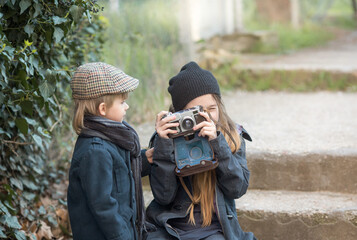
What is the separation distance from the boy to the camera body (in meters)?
0.22

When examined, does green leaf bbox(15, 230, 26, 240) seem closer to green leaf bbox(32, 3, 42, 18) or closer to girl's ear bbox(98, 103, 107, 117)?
Result: girl's ear bbox(98, 103, 107, 117)

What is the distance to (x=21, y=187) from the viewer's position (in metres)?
3.13

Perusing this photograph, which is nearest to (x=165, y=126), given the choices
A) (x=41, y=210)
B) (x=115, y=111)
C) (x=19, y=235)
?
(x=115, y=111)

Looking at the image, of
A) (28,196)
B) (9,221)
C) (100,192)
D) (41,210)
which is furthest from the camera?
(41,210)

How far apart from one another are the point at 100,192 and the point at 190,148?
0.54m

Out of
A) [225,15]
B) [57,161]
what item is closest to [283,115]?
[57,161]

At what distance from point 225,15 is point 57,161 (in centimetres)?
576

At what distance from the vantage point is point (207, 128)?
243cm

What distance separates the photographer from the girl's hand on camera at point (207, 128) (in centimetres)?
242

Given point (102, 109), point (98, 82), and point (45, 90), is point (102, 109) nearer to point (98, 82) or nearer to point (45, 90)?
point (98, 82)

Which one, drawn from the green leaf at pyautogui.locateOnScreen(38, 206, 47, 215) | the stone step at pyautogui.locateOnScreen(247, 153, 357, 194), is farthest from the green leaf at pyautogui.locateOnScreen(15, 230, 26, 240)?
the stone step at pyautogui.locateOnScreen(247, 153, 357, 194)

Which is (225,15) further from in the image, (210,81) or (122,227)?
(122,227)

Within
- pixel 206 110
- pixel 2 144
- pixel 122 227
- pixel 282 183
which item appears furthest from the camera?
pixel 282 183

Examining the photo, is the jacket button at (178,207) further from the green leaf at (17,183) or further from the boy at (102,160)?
the green leaf at (17,183)
